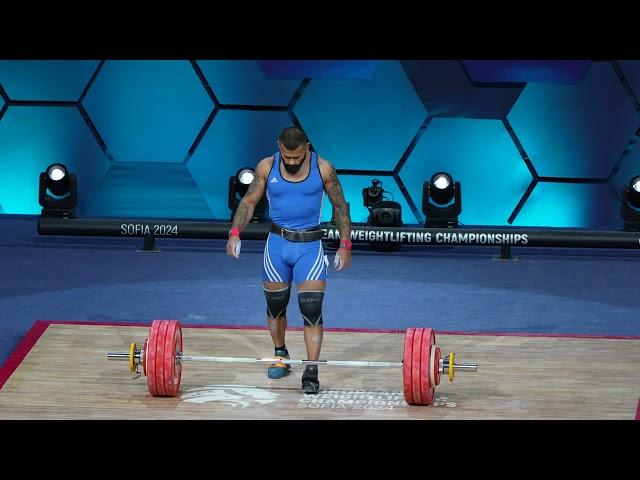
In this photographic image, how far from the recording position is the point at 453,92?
1277 cm

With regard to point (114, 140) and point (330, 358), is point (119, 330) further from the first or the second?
point (114, 140)

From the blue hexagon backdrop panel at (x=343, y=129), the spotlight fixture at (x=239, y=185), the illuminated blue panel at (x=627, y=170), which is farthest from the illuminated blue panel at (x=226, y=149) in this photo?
the illuminated blue panel at (x=627, y=170)

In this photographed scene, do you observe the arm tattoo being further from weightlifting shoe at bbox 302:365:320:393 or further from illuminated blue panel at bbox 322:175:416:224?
illuminated blue panel at bbox 322:175:416:224

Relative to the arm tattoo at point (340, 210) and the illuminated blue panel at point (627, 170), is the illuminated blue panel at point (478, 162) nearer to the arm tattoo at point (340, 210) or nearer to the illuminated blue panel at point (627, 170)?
the illuminated blue panel at point (627, 170)

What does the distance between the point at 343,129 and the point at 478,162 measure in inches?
62.6

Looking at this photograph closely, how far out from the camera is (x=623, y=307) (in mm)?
8914

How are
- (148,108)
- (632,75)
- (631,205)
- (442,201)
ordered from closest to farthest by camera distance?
(631,205) → (442,201) → (632,75) → (148,108)

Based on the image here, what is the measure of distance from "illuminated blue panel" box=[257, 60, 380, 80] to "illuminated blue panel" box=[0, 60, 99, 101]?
2.13m

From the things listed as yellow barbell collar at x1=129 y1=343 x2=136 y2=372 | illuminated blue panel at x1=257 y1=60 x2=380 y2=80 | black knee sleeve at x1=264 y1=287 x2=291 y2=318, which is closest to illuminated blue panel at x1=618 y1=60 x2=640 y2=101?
illuminated blue panel at x1=257 y1=60 x2=380 y2=80

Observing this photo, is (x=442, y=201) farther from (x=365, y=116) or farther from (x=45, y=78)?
(x=45, y=78)

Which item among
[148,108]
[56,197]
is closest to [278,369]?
[56,197]

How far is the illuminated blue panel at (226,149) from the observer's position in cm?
1297

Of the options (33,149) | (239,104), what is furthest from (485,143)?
(33,149)
